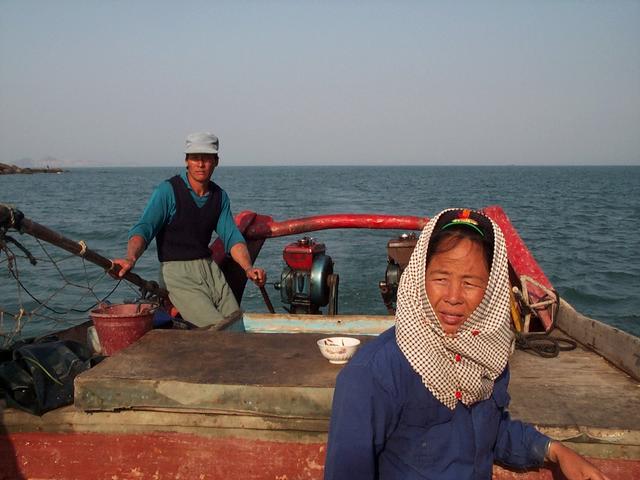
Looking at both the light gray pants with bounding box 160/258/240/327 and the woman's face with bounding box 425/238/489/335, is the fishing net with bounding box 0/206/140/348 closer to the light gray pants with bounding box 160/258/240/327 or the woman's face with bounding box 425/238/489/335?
the light gray pants with bounding box 160/258/240/327

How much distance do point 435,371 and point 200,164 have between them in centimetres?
315

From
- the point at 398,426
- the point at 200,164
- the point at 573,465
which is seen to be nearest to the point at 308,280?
the point at 200,164

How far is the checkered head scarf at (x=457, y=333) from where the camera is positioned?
147 cm

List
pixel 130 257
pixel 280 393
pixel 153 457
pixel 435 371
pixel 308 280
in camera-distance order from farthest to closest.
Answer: pixel 308 280 → pixel 130 257 → pixel 153 457 → pixel 280 393 → pixel 435 371

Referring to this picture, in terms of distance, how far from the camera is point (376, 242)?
16156mm

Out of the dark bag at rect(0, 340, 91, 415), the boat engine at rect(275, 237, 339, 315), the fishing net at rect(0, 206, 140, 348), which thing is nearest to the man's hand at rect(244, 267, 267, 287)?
the boat engine at rect(275, 237, 339, 315)

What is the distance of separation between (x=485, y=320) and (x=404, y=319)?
227 millimetres

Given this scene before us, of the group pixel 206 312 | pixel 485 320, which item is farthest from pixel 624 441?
pixel 206 312

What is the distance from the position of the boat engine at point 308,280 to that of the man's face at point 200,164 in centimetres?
144

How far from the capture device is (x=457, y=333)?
1533mm

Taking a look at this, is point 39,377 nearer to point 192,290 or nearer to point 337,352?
point 337,352

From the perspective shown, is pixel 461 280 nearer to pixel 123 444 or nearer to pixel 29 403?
pixel 123 444

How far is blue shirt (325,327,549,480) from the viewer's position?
1.43 m

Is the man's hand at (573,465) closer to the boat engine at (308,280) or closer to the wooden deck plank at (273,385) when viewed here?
the wooden deck plank at (273,385)
